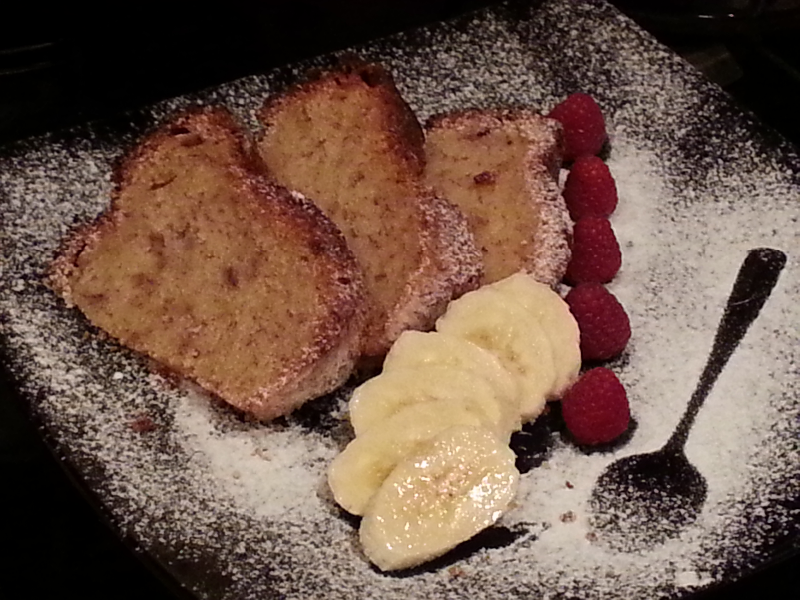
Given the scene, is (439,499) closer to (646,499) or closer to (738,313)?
(646,499)

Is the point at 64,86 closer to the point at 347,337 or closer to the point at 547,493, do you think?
the point at 347,337

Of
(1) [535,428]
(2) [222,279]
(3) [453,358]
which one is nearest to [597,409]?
(1) [535,428]

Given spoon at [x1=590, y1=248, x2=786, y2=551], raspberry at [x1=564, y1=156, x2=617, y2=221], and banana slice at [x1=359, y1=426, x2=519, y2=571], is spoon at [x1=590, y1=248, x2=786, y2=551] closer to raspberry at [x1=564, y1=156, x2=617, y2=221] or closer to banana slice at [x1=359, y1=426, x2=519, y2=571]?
banana slice at [x1=359, y1=426, x2=519, y2=571]

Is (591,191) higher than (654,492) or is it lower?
higher

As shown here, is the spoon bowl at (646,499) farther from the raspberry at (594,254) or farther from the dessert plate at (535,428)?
the raspberry at (594,254)

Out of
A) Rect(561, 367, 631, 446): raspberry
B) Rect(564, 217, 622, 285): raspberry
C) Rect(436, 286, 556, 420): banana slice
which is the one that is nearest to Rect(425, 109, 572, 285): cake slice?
Rect(564, 217, 622, 285): raspberry

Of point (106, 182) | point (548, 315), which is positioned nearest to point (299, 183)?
point (106, 182)
